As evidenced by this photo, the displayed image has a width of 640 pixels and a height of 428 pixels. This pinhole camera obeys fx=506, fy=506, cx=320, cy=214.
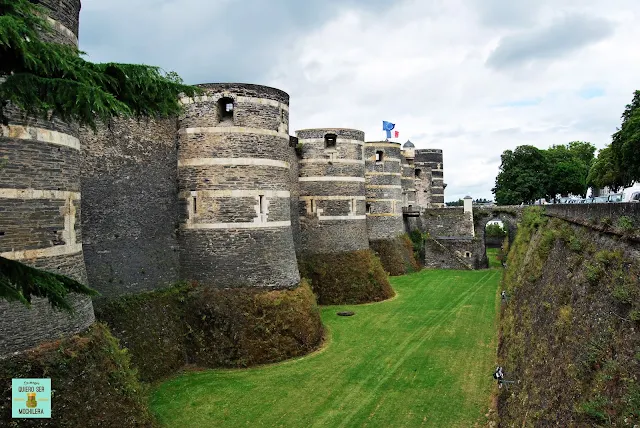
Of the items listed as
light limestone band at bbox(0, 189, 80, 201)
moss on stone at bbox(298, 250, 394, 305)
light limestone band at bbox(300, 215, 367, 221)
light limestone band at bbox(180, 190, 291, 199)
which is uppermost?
light limestone band at bbox(180, 190, 291, 199)

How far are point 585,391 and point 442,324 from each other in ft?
52.5

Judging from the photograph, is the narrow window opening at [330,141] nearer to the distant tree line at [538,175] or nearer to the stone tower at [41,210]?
the stone tower at [41,210]

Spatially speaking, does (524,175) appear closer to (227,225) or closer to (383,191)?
(383,191)

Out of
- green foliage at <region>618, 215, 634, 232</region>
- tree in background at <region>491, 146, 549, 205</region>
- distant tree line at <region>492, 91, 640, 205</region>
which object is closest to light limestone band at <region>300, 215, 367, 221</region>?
green foliage at <region>618, 215, 634, 232</region>

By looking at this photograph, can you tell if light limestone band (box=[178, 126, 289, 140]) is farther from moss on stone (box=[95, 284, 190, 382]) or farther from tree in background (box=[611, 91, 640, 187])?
tree in background (box=[611, 91, 640, 187])

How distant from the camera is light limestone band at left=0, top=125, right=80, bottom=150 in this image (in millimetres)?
10553

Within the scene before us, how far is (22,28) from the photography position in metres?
5.41

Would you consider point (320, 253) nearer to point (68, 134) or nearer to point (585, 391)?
point (68, 134)

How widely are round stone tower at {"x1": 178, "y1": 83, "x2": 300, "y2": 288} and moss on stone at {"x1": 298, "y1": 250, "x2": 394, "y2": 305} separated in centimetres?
939

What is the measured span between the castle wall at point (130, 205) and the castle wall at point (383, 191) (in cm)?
2210

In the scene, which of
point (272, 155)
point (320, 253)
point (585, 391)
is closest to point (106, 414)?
point (585, 391)

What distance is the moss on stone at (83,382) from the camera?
33.6ft

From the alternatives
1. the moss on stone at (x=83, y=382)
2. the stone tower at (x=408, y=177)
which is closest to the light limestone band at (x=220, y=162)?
the moss on stone at (x=83, y=382)

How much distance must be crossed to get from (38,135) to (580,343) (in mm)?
12066
